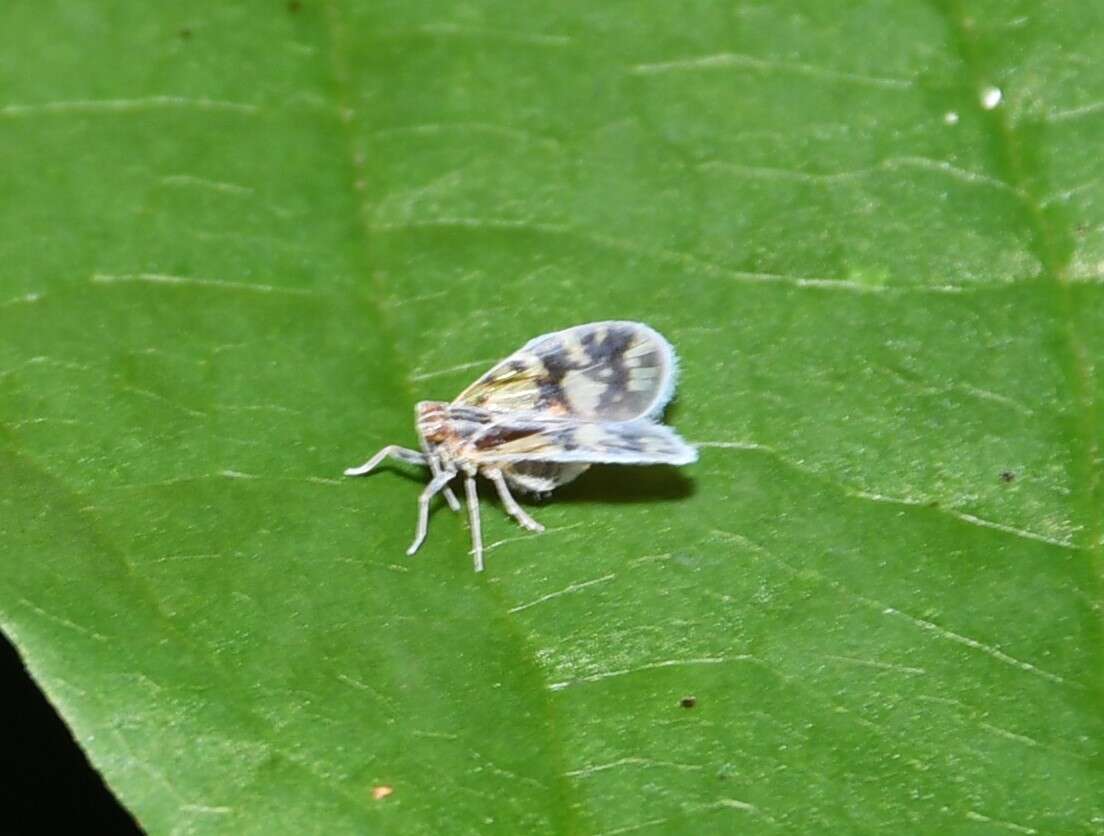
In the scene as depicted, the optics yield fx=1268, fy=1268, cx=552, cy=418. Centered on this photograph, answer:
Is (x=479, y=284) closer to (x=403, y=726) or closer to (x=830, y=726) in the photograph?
(x=403, y=726)

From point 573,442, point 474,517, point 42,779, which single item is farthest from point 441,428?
point 42,779

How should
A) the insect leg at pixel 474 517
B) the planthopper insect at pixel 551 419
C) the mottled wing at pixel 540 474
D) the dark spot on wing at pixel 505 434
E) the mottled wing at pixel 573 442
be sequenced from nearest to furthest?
1. the insect leg at pixel 474 517
2. the mottled wing at pixel 573 442
3. the planthopper insect at pixel 551 419
4. the mottled wing at pixel 540 474
5. the dark spot on wing at pixel 505 434

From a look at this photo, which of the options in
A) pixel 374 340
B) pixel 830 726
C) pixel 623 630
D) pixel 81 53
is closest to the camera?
pixel 830 726

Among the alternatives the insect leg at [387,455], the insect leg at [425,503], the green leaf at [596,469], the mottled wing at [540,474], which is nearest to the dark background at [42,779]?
the green leaf at [596,469]

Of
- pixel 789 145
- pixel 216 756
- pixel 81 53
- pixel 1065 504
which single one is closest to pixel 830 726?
pixel 1065 504

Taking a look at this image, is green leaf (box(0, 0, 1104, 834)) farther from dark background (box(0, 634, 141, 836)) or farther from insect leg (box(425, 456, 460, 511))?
dark background (box(0, 634, 141, 836))

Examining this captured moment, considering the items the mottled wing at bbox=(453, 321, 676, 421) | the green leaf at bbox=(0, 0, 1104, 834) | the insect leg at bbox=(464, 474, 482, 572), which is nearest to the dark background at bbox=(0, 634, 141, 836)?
the green leaf at bbox=(0, 0, 1104, 834)

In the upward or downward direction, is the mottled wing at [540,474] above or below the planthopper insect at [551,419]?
below

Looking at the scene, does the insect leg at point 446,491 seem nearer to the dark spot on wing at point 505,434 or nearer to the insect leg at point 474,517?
the insect leg at point 474,517
